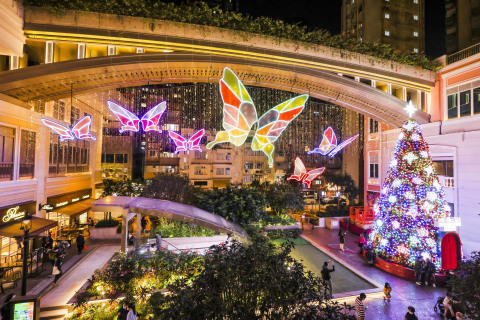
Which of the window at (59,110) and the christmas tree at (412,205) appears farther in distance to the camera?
the window at (59,110)

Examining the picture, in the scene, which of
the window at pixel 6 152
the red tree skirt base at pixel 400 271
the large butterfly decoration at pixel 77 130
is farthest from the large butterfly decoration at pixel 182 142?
the red tree skirt base at pixel 400 271

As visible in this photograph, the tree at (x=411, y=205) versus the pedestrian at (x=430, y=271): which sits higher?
the tree at (x=411, y=205)

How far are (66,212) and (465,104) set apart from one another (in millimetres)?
25873

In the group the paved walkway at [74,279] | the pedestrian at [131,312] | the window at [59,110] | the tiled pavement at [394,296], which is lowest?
the tiled pavement at [394,296]

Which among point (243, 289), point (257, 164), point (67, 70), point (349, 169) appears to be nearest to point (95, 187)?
point (67, 70)

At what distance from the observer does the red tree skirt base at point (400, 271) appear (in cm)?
1062

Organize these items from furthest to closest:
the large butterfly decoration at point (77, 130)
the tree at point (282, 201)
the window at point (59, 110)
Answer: the tree at point (282, 201) < the window at point (59, 110) < the large butterfly decoration at point (77, 130)

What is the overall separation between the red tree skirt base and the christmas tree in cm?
36

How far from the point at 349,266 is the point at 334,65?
433 inches

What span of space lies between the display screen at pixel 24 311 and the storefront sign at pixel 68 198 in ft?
33.8

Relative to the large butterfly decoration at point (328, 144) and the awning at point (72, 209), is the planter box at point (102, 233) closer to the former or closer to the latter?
the awning at point (72, 209)

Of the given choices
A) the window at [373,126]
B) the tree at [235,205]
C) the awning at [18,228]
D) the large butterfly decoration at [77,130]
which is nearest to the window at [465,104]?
the window at [373,126]

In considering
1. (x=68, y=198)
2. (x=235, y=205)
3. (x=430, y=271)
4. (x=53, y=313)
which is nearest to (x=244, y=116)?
(x=235, y=205)

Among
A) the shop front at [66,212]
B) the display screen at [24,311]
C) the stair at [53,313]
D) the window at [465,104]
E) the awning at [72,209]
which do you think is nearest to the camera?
the display screen at [24,311]
